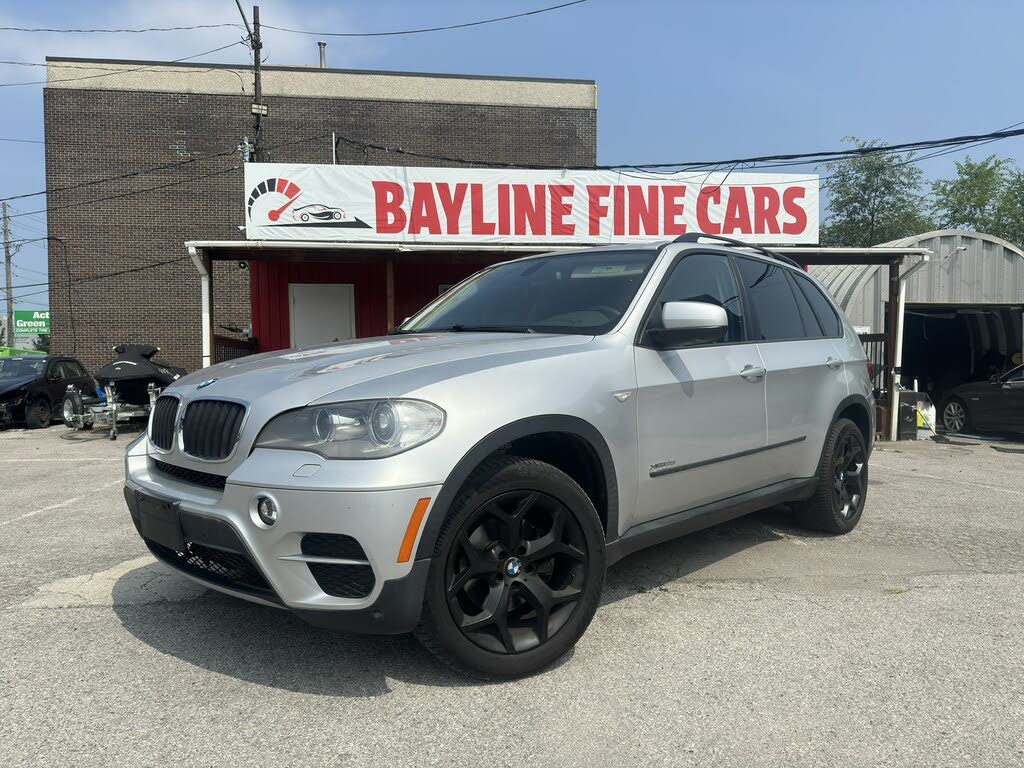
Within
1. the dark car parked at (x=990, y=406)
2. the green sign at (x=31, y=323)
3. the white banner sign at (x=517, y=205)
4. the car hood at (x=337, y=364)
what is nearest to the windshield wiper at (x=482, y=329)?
the car hood at (x=337, y=364)

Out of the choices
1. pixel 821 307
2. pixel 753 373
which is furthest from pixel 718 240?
pixel 821 307

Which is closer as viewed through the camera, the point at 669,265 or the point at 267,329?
the point at 669,265

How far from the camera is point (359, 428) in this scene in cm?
249

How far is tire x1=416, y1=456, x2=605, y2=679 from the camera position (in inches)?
102

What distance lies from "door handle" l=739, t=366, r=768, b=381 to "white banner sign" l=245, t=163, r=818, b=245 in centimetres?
816

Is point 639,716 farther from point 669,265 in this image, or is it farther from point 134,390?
point 134,390

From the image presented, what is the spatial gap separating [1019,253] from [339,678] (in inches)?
712

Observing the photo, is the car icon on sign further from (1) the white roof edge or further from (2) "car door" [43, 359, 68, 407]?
(2) "car door" [43, 359, 68, 407]

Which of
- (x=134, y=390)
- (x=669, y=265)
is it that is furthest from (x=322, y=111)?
(x=669, y=265)

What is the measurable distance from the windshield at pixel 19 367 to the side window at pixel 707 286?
1498 centimetres

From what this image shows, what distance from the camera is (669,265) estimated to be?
146 inches

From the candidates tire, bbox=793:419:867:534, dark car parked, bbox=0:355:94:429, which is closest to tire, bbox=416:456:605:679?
tire, bbox=793:419:867:534

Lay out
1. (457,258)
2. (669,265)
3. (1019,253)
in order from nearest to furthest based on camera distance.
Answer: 1. (669,265)
2. (457,258)
3. (1019,253)

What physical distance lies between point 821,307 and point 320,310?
11.2 m
